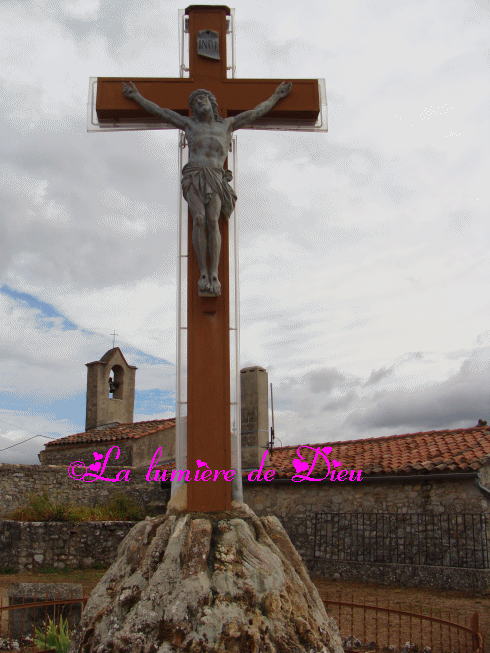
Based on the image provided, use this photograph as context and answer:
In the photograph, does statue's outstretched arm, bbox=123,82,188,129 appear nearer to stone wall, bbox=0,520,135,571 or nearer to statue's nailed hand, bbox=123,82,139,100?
statue's nailed hand, bbox=123,82,139,100

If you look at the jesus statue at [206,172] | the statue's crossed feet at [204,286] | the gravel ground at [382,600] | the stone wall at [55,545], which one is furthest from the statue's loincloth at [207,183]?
the stone wall at [55,545]

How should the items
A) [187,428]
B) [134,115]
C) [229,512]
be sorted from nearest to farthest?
[229,512] < [187,428] < [134,115]

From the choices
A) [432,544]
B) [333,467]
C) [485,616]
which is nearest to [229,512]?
[485,616]

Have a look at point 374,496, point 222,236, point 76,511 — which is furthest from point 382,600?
point 222,236

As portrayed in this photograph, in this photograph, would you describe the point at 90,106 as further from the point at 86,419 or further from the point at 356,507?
the point at 86,419

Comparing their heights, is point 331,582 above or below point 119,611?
below

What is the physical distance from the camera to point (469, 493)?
11.3m

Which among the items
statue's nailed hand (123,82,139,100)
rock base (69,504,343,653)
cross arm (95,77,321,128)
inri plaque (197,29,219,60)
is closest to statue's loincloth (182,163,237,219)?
cross arm (95,77,321,128)

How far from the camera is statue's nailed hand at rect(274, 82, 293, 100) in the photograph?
512cm

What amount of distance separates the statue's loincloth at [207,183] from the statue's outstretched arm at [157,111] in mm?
497

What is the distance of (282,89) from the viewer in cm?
514

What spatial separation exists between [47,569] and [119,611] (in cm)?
1044

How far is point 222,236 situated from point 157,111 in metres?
1.24

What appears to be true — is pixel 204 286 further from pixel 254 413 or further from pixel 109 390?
pixel 109 390
